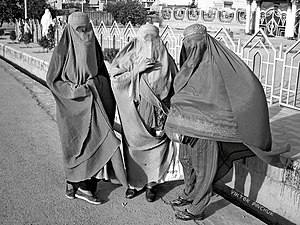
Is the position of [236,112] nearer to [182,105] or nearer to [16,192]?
[182,105]

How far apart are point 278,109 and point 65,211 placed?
4.33 m

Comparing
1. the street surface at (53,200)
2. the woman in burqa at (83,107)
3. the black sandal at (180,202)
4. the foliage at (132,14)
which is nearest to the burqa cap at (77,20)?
the woman in burqa at (83,107)

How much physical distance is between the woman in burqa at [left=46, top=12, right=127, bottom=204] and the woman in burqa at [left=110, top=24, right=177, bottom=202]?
0.46ft

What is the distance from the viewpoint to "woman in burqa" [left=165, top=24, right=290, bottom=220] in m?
2.88

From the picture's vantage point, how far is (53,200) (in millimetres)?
3518

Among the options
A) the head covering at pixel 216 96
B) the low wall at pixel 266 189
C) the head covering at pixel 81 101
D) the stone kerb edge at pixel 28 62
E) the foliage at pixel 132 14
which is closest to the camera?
the head covering at pixel 216 96

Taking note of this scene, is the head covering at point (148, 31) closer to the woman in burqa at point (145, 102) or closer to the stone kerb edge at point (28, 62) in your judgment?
the woman in burqa at point (145, 102)

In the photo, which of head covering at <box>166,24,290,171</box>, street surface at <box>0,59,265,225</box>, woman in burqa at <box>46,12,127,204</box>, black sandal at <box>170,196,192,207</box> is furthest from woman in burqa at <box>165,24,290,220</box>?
woman in burqa at <box>46,12,127,204</box>

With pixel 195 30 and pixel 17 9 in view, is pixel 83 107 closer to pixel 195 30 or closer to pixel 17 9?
pixel 195 30

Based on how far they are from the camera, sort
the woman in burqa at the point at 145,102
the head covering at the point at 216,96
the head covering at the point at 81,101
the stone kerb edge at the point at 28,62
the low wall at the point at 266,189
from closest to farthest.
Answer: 1. the head covering at the point at 216,96
2. the head covering at the point at 81,101
3. the woman in burqa at the point at 145,102
4. the low wall at the point at 266,189
5. the stone kerb edge at the point at 28,62

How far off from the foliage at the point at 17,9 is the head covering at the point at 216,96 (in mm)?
23601

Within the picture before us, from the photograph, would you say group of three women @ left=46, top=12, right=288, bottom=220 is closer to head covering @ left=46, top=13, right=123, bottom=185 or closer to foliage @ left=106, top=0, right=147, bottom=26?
head covering @ left=46, top=13, right=123, bottom=185

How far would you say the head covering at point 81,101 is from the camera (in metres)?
3.24

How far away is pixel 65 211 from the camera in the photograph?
332 centimetres
